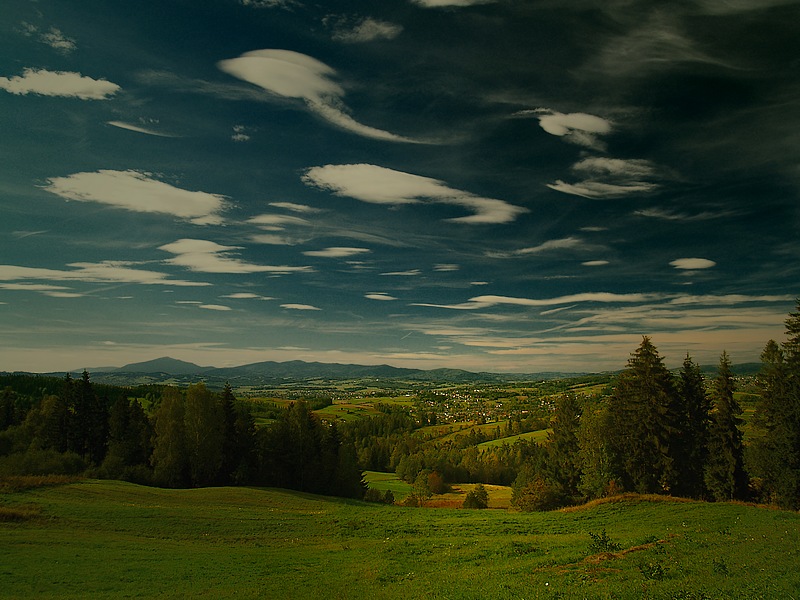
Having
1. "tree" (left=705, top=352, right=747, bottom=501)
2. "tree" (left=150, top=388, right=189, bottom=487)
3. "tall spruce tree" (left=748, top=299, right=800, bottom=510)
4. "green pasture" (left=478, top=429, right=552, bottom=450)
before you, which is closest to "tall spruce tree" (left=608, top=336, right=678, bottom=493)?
"tree" (left=705, top=352, right=747, bottom=501)

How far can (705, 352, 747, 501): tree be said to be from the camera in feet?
148

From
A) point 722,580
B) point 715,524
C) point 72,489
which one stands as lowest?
point 72,489

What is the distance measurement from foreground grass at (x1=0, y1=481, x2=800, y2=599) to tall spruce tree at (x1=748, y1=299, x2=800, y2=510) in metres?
10.9

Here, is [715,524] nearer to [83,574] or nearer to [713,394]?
[713,394]

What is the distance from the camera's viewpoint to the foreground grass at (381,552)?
52.5 feet

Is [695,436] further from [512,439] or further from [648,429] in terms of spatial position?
[512,439]

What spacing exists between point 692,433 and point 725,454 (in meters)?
3.31

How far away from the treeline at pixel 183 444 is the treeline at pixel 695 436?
40.5 meters

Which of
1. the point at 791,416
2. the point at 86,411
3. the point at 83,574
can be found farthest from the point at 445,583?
the point at 86,411

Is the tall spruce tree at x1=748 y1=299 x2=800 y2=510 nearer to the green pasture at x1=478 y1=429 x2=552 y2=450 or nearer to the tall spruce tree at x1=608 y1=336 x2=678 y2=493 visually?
the tall spruce tree at x1=608 y1=336 x2=678 y2=493

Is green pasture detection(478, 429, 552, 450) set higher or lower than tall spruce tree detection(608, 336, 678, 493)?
lower

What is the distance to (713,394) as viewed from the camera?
48.0 m

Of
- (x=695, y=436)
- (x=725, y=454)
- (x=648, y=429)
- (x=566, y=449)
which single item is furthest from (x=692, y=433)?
(x=566, y=449)

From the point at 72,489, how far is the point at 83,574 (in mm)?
27747
